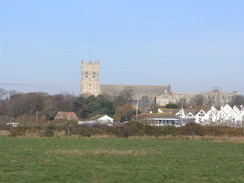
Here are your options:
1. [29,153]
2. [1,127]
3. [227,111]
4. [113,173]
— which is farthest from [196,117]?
[113,173]

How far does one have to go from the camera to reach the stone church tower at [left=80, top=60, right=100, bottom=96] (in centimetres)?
17362

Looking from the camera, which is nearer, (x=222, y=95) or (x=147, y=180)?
(x=147, y=180)

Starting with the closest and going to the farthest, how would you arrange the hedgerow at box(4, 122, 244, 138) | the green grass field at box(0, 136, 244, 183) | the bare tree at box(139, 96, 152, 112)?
1. the green grass field at box(0, 136, 244, 183)
2. the hedgerow at box(4, 122, 244, 138)
3. the bare tree at box(139, 96, 152, 112)

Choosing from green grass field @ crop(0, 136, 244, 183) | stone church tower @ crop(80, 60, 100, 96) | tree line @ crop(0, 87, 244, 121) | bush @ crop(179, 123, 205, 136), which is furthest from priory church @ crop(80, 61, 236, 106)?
green grass field @ crop(0, 136, 244, 183)

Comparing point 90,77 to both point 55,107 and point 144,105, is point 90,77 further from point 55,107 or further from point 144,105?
point 55,107

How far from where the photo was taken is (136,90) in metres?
174

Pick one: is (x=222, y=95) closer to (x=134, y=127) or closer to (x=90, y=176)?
(x=134, y=127)

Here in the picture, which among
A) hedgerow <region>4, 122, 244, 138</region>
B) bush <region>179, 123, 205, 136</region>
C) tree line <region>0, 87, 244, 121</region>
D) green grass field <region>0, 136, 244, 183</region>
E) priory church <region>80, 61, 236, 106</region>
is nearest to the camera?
green grass field <region>0, 136, 244, 183</region>

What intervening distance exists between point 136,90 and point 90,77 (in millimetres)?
17761

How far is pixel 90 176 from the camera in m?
13.4

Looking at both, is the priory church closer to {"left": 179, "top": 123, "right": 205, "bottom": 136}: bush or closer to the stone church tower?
the stone church tower

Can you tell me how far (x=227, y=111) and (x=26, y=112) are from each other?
116ft

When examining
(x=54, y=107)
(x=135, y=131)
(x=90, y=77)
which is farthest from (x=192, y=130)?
(x=90, y=77)

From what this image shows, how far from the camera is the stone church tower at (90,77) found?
173625 mm
